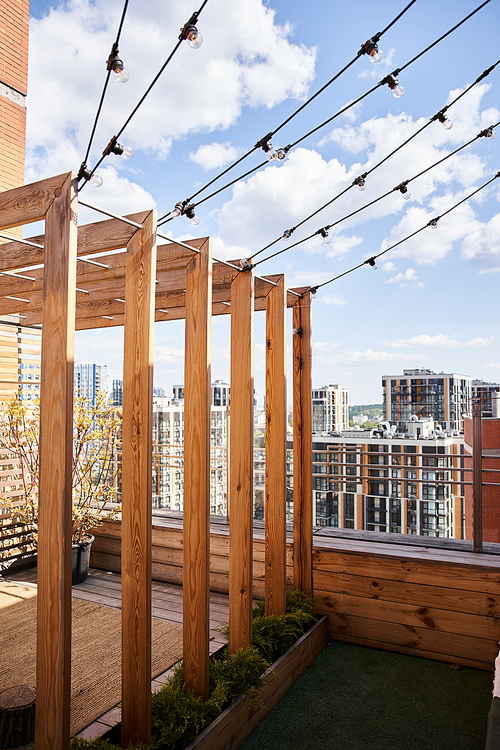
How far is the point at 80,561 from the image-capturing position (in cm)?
407

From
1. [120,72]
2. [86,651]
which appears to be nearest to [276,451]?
[86,651]

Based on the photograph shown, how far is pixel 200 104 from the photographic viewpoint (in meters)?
4.58

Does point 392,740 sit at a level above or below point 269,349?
below

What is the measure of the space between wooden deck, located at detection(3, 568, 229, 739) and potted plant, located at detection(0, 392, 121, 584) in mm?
205

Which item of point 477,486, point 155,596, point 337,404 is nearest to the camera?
point 477,486

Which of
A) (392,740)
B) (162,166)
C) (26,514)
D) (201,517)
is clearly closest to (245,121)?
(162,166)

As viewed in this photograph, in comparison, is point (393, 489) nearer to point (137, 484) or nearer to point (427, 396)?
point (427, 396)

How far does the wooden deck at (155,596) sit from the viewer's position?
11.0 feet

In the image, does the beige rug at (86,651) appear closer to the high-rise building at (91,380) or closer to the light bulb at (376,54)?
the high-rise building at (91,380)

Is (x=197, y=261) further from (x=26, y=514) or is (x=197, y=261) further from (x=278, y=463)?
(x=26, y=514)

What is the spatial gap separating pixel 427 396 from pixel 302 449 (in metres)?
12.2

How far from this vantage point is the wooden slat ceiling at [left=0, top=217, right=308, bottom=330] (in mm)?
2098

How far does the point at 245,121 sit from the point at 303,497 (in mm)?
7164

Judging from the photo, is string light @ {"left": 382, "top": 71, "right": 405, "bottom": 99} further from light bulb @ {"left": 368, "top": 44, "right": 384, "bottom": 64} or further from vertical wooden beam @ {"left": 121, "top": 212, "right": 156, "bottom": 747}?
vertical wooden beam @ {"left": 121, "top": 212, "right": 156, "bottom": 747}
